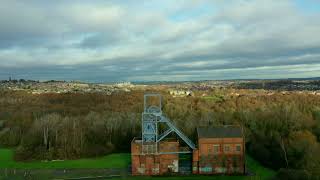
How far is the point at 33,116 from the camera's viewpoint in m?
76.1

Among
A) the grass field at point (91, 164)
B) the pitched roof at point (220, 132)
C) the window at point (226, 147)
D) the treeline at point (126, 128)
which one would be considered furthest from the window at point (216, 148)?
the treeline at point (126, 128)

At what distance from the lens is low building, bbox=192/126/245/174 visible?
46.9 metres

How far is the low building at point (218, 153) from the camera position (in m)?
46.9

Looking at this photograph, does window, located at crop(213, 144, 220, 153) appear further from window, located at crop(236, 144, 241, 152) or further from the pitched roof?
window, located at crop(236, 144, 241, 152)

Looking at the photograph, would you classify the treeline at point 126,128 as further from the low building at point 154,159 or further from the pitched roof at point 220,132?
the low building at point 154,159

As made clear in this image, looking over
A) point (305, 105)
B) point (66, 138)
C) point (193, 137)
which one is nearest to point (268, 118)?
point (193, 137)

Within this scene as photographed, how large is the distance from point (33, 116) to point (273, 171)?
4556cm

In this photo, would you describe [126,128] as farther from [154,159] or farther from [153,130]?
[154,159]

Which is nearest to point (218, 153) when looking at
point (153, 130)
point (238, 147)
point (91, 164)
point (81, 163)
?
point (238, 147)

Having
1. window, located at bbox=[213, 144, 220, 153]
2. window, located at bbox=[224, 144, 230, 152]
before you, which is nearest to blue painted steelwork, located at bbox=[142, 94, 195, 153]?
window, located at bbox=[213, 144, 220, 153]

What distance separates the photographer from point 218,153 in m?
47.1

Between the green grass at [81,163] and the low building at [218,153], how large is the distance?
9.46 meters

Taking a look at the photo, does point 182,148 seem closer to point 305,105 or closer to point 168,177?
point 168,177

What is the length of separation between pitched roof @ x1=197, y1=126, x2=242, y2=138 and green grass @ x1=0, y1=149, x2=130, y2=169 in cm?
1026
